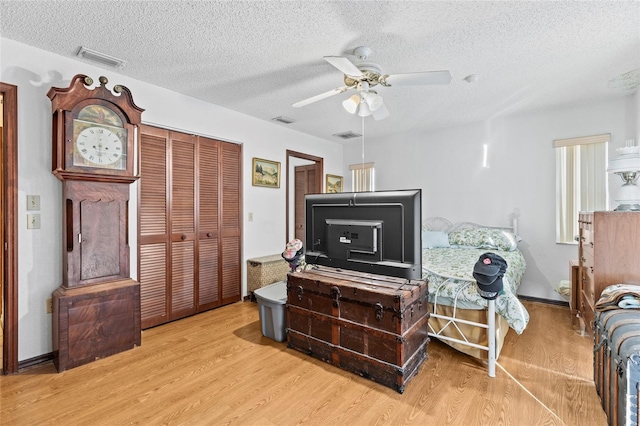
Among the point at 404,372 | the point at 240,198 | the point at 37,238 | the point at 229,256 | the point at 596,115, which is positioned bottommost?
the point at 404,372

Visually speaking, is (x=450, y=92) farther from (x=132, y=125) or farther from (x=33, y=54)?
(x=33, y=54)

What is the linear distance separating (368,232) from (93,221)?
7.18 ft

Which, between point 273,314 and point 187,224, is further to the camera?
point 187,224

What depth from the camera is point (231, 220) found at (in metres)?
3.95

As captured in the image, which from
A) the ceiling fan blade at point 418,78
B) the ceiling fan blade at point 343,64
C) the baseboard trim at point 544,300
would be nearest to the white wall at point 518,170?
the baseboard trim at point 544,300

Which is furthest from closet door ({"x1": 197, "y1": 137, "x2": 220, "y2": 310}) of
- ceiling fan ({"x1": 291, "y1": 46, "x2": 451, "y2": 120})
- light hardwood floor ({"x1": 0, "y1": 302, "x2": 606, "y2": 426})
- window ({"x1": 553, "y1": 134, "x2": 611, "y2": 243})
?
window ({"x1": 553, "y1": 134, "x2": 611, "y2": 243})

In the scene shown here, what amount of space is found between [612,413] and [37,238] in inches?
151

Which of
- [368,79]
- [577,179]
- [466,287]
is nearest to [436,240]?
[577,179]

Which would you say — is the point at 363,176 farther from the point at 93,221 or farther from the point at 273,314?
the point at 93,221

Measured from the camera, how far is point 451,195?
4.68 meters

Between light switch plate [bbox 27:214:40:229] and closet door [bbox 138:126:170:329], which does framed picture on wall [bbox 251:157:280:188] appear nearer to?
closet door [bbox 138:126:170:329]

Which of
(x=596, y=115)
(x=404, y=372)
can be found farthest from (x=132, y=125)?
(x=596, y=115)

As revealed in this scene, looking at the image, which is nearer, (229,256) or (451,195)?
(229,256)

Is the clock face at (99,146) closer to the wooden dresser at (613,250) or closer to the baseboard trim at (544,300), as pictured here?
the wooden dresser at (613,250)
